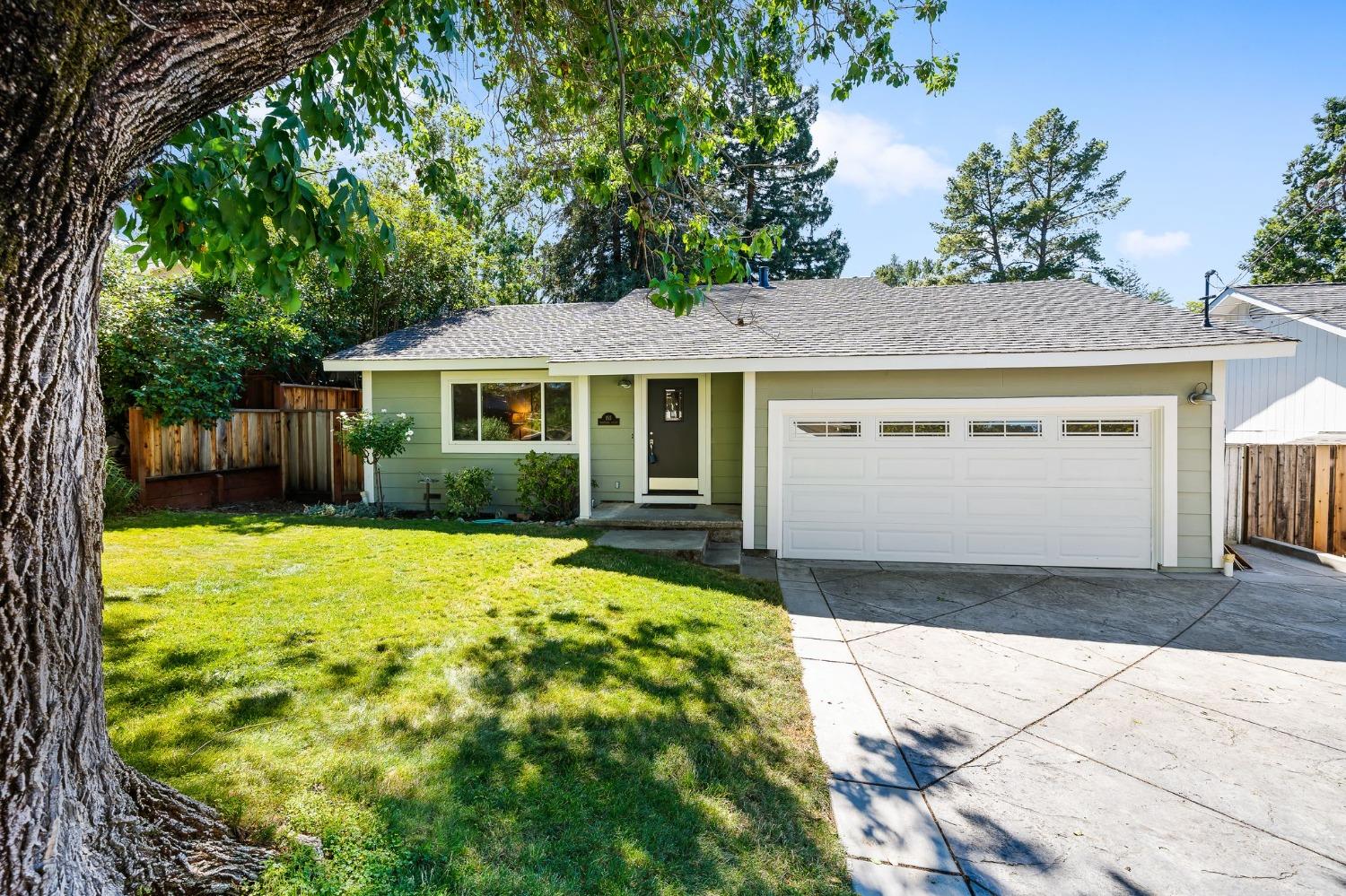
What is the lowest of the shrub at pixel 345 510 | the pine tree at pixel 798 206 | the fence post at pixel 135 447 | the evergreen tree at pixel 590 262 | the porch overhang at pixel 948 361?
the shrub at pixel 345 510

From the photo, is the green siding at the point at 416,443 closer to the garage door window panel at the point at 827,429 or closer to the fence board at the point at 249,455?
the fence board at the point at 249,455

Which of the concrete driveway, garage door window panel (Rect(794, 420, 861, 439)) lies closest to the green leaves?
the concrete driveway

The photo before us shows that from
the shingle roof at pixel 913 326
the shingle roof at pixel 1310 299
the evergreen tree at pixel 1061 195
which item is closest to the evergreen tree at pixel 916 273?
the evergreen tree at pixel 1061 195

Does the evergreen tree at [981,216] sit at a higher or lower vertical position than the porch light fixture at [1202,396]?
higher

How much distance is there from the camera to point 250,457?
390 inches

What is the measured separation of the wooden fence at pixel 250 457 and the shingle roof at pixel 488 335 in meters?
1.57

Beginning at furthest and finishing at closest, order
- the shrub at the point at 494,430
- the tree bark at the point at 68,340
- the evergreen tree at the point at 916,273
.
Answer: the evergreen tree at the point at 916,273, the shrub at the point at 494,430, the tree bark at the point at 68,340

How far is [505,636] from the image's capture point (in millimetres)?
4059

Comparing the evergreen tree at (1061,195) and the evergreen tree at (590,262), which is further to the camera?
the evergreen tree at (1061,195)

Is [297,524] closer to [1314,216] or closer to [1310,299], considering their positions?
[1310,299]

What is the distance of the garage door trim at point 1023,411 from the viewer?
6426mm

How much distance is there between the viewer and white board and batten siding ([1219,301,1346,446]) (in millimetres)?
10211

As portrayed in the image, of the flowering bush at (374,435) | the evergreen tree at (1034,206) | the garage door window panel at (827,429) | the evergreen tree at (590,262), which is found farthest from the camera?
the evergreen tree at (1034,206)

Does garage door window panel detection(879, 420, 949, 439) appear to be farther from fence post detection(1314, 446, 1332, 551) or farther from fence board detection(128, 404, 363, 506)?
fence board detection(128, 404, 363, 506)
